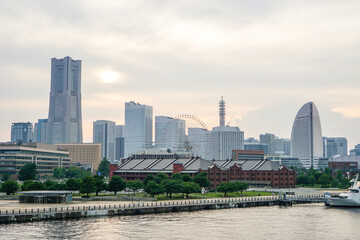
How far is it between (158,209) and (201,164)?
8318 centimetres

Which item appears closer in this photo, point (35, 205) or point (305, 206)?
point (35, 205)

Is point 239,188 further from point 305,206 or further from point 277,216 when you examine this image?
point 277,216

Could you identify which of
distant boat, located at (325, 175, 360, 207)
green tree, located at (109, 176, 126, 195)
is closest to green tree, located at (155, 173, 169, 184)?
green tree, located at (109, 176, 126, 195)

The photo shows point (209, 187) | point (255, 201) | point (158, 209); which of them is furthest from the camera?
point (209, 187)

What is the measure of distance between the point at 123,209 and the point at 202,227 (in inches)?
976

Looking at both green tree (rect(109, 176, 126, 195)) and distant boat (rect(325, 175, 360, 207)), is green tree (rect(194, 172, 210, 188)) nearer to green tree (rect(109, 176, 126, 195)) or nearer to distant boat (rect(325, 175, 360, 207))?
green tree (rect(109, 176, 126, 195))

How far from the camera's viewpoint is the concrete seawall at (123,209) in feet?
320

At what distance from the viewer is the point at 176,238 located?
8156 cm

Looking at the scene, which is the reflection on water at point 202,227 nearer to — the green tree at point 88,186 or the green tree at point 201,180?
the green tree at point 88,186

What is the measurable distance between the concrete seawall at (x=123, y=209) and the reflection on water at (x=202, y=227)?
11.8 feet

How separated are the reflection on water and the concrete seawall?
3604 mm

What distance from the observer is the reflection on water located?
83750mm

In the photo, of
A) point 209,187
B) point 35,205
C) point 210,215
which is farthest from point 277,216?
point 209,187

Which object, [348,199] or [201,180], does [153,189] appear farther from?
[348,199]
